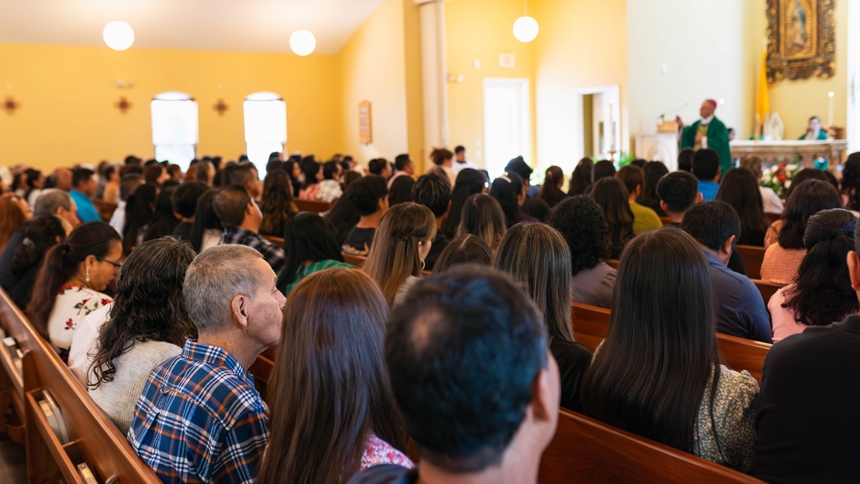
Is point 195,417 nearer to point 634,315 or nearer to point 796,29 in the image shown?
point 634,315

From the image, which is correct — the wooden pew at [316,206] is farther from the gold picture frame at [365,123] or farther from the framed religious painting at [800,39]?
the framed religious painting at [800,39]

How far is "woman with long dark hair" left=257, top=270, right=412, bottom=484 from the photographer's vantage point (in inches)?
54.2

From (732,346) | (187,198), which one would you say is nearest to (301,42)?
(187,198)

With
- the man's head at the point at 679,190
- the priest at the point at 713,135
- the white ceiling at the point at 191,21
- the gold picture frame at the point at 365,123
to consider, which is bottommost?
the man's head at the point at 679,190

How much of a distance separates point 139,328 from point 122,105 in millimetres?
12256

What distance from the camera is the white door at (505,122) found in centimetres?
1387

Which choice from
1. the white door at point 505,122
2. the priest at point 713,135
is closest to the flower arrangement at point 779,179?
the priest at point 713,135

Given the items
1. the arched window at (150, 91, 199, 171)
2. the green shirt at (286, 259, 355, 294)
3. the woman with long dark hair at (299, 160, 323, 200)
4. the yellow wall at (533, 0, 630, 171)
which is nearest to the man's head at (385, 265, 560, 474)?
the green shirt at (286, 259, 355, 294)

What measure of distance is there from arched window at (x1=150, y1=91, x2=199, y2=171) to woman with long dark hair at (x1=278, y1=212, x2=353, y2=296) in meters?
11.1

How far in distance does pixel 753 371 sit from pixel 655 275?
2.57ft

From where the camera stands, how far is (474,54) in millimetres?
13508

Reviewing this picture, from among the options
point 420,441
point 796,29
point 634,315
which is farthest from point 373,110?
point 420,441

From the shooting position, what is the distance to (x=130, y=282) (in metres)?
2.18

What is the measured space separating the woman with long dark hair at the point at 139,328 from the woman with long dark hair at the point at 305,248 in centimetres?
112
